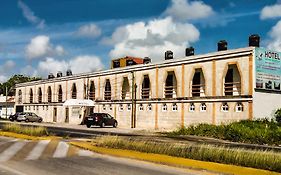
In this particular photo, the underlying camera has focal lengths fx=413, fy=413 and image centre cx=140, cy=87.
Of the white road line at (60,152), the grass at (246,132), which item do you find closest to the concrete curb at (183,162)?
the white road line at (60,152)

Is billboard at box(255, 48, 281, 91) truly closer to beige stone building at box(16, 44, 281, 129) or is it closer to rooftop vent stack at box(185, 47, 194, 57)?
beige stone building at box(16, 44, 281, 129)

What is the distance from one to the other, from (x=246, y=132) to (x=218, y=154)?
1482 cm

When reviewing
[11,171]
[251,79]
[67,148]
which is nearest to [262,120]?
[251,79]

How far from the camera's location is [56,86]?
61906 mm

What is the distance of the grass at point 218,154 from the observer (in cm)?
1185

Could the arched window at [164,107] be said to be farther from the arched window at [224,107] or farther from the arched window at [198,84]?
the arched window at [224,107]

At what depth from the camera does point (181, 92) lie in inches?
1558

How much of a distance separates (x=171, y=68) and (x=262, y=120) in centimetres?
1226

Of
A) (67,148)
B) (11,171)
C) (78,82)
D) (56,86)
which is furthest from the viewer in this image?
(56,86)

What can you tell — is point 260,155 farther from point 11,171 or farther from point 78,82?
point 78,82

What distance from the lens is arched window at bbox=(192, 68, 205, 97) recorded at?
126 ft

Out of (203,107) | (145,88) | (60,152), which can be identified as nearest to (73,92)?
(145,88)

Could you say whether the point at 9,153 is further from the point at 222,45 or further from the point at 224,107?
the point at 222,45

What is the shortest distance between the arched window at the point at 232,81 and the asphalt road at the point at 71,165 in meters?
21.8
